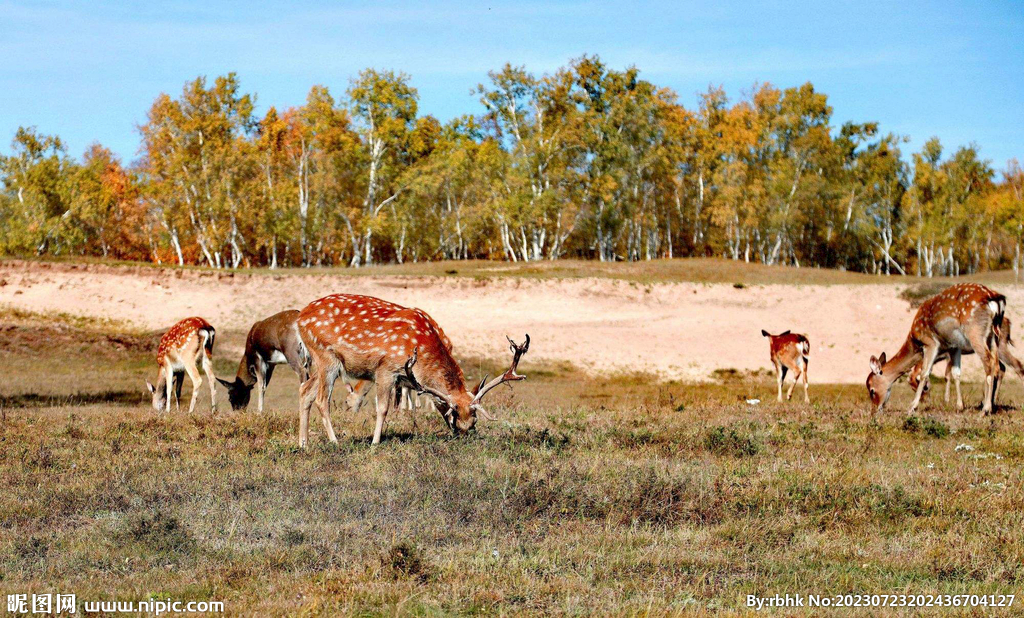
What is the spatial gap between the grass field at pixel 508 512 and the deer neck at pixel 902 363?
3406 mm

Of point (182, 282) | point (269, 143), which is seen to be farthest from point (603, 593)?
point (269, 143)

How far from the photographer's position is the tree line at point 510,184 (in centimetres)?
6150

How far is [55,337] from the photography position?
31.9 metres


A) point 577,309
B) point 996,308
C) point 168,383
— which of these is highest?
point 996,308

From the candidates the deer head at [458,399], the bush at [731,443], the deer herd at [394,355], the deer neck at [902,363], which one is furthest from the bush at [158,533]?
the deer neck at [902,363]

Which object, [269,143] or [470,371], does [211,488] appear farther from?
[269,143]

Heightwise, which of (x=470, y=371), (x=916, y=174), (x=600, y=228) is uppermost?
(x=916, y=174)

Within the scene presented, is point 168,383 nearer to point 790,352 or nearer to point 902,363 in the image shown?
point 902,363

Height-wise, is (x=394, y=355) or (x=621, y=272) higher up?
(x=621, y=272)

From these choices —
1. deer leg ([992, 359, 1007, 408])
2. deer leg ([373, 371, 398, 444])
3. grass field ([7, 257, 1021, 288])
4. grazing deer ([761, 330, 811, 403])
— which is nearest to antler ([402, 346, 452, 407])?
deer leg ([373, 371, 398, 444])

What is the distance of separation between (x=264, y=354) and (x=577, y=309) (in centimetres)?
2048

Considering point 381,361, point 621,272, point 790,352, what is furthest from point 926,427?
point 621,272

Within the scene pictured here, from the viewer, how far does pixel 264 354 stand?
19469 mm

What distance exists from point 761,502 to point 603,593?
3438mm
